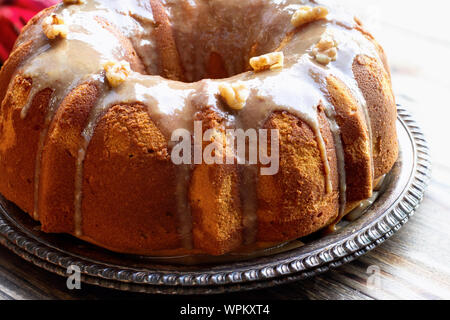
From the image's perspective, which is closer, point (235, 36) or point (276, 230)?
point (276, 230)

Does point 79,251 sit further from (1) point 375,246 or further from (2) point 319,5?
(2) point 319,5

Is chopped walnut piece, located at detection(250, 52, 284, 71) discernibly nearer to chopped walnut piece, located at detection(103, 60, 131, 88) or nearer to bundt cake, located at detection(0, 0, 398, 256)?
bundt cake, located at detection(0, 0, 398, 256)

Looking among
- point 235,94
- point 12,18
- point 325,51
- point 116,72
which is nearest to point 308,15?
point 325,51

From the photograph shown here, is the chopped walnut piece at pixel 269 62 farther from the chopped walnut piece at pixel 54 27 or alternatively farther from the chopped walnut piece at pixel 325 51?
the chopped walnut piece at pixel 54 27

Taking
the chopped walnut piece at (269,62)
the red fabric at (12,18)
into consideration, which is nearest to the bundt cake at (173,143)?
the chopped walnut piece at (269,62)

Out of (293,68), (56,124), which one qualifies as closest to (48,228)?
(56,124)

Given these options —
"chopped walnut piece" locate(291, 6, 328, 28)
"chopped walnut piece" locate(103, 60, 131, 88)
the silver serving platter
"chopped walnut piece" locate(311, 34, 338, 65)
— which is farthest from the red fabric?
"chopped walnut piece" locate(311, 34, 338, 65)

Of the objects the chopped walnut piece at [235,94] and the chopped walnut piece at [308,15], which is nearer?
the chopped walnut piece at [235,94]
